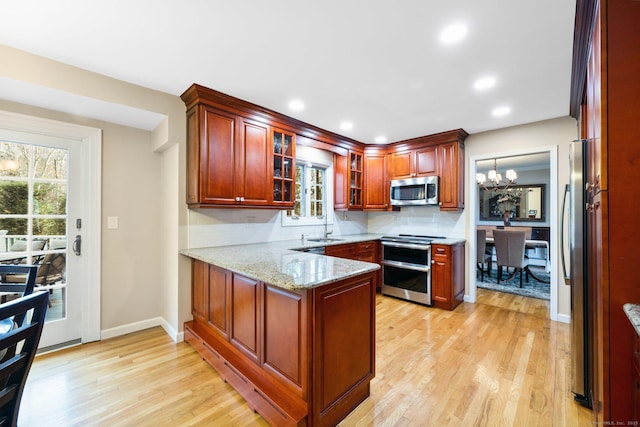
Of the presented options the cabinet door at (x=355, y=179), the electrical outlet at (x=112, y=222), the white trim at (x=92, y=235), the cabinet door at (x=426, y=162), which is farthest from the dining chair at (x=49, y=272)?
the cabinet door at (x=426, y=162)

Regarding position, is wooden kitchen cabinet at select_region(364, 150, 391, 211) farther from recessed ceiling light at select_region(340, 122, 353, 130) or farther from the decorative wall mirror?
the decorative wall mirror

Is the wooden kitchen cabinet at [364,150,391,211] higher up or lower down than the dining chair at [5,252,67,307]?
higher up

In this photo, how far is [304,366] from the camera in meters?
1.54

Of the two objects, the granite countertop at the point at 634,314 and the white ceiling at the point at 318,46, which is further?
the white ceiling at the point at 318,46

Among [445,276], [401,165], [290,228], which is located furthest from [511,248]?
[290,228]

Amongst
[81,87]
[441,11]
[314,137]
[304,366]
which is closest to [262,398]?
[304,366]

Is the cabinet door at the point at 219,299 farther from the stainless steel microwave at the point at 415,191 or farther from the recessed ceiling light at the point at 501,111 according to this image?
the recessed ceiling light at the point at 501,111

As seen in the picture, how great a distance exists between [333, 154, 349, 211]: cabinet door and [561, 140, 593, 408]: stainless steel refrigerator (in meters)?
2.90

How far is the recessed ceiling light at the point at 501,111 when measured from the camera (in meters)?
3.03

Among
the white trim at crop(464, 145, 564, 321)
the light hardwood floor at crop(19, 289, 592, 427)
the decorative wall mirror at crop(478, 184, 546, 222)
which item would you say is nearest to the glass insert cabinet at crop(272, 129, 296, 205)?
the light hardwood floor at crop(19, 289, 592, 427)

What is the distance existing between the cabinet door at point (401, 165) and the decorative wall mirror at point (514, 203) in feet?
11.5

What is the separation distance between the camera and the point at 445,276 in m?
3.59

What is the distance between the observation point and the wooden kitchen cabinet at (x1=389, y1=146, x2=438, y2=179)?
4.10m

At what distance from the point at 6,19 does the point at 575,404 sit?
437 cm
